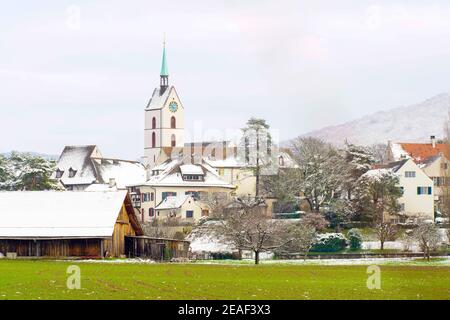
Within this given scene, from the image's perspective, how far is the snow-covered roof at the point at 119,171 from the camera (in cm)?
15112

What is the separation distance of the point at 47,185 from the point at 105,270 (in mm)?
60943

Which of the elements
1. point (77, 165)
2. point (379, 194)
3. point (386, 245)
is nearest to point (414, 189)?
point (379, 194)

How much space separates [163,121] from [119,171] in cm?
3290

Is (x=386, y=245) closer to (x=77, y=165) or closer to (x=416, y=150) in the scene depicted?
(x=416, y=150)

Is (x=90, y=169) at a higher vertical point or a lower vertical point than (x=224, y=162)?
lower

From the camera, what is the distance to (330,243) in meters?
91.6

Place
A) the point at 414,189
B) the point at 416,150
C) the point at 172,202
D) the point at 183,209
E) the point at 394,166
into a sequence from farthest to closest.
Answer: the point at 416,150 < the point at 172,202 < the point at 183,209 < the point at 394,166 < the point at 414,189

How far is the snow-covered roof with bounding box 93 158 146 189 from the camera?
15112cm

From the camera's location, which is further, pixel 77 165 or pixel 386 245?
pixel 77 165

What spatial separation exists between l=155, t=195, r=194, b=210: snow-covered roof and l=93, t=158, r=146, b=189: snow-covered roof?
2202 cm

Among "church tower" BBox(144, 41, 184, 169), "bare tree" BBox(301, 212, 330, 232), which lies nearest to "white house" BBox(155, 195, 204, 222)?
"bare tree" BBox(301, 212, 330, 232)

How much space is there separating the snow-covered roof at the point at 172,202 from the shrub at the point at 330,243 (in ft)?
102

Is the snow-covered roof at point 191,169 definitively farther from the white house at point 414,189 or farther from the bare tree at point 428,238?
the bare tree at point 428,238

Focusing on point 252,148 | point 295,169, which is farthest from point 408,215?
point 252,148
